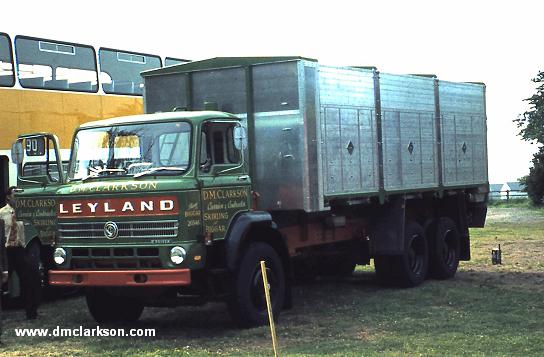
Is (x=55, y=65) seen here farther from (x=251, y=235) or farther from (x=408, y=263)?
(x=408, y=263)

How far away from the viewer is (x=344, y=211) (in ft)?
45.0

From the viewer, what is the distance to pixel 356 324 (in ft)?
36.7

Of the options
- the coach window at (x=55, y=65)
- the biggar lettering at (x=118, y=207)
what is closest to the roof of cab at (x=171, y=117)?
the biggar lettering at (x=118, y=207)

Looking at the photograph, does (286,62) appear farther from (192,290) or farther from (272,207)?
(192,290)

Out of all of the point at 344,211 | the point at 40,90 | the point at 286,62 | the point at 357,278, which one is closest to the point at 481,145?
the point at 357,278

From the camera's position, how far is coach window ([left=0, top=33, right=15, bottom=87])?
14.6 m

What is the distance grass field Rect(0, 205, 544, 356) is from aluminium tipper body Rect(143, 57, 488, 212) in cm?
155

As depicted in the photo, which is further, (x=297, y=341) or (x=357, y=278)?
(x=357, y=278)

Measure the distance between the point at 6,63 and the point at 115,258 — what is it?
5.74 metres

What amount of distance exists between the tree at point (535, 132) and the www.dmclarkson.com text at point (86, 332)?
97.1 feet

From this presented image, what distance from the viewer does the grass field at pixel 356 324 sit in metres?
9.59

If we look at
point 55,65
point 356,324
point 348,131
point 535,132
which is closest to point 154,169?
point 356,324

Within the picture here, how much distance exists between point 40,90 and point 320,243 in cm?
540

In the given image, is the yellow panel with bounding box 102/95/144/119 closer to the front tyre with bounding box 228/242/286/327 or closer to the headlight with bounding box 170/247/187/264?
the front tyre with bounding box 228/242/286/327
